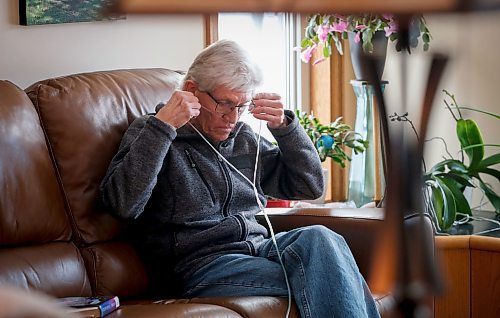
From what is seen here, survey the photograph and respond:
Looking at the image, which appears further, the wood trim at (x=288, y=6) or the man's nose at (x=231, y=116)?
the man's nose at (x=231, y=116)

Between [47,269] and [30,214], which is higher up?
[30,214]

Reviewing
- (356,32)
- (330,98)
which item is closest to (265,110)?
(356,32)

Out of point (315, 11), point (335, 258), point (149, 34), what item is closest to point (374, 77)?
point (315, 11)

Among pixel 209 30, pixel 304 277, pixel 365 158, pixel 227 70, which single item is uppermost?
pixel 209 30

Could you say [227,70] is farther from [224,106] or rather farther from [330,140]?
[330,140]

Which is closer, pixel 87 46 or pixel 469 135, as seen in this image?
pixel 87 46

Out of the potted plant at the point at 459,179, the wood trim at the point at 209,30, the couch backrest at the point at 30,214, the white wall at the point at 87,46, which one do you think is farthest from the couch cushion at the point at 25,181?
the potted plant at the point at 459,179

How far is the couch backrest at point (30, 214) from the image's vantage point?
2.28m

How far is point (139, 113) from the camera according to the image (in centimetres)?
267

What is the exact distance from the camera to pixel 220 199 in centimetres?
256

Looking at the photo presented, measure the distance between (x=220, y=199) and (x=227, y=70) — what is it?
34cm

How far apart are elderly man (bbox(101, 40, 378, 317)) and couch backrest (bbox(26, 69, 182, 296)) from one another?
0.19 feet

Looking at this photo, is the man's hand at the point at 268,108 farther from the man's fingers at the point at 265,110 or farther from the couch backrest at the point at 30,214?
the couch backrest at the point at 30,214

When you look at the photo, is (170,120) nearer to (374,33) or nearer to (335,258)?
(335,258)
